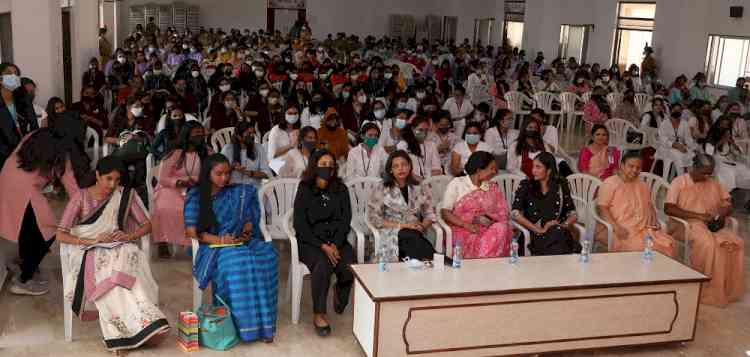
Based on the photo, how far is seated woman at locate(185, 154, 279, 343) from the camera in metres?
4.69

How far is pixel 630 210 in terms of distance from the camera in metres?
5.94

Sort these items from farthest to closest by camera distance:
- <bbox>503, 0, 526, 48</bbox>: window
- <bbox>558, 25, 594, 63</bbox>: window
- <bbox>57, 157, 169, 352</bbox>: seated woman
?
<bbox>503, 0, 526, 48</bbox>: window, <bbox>558, 25, 594, 63</bbox>: window, <bbox>57, 157, 169, 352</bbox>: seated woman

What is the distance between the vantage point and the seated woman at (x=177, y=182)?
571cm

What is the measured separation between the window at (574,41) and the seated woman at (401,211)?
42.6ft

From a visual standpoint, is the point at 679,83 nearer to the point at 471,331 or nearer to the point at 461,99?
the point at 461,99

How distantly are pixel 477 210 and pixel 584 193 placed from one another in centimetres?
139

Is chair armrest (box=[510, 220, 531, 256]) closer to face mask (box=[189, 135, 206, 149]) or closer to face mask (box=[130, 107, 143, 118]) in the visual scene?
face mask (box=[189, 135, 206, 149])

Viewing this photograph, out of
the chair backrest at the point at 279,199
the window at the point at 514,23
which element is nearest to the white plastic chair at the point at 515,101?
the chair backrest at the point at 279,199

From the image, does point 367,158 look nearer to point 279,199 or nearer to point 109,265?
point 279,199

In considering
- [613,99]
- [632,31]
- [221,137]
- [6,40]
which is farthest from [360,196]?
[632,31]

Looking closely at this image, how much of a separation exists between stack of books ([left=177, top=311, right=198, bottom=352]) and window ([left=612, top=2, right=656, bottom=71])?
13062 millimetres

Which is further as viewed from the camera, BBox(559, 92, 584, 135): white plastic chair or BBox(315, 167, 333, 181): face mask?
BBox(559, 92, 584, 135): white plastic chair

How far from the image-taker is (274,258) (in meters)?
4.90

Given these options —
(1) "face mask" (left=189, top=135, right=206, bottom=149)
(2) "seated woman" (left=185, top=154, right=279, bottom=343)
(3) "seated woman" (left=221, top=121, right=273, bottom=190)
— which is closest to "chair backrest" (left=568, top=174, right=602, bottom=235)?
(3) "seated woman" (left=221, top=121, right=273, bottom=190)
